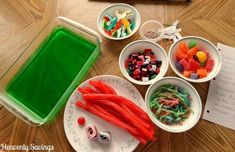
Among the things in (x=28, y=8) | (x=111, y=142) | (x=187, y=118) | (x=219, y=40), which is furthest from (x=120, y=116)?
(x=28, y=8)

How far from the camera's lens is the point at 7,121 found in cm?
77

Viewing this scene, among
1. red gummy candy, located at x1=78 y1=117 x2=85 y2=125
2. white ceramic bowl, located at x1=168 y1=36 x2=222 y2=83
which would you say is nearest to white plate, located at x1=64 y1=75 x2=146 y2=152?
red gummy candy, located at x1=78 y1=117 x2=85 y2=125

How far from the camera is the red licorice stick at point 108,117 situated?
2.34ft

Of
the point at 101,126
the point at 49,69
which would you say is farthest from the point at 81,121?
the point at 49,69

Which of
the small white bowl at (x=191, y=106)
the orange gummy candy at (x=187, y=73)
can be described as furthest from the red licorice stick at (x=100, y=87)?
the orange gummy candy at (x=187, y=73)

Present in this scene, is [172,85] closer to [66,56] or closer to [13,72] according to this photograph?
[66,56]

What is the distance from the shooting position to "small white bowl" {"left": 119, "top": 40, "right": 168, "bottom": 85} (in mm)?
776

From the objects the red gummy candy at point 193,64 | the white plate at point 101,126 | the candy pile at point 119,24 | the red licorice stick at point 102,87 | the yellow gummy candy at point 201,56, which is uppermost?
the candy pile at point 119,24

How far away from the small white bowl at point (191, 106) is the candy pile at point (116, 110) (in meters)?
0.03

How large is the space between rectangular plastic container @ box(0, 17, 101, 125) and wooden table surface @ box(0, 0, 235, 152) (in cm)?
3

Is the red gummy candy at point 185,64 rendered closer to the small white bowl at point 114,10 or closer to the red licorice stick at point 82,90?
the small white bowl at point 114,10

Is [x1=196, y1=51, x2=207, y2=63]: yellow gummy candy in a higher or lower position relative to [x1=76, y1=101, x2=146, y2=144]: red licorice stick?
higher

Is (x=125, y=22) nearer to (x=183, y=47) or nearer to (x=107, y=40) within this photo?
(x=107, y=40)

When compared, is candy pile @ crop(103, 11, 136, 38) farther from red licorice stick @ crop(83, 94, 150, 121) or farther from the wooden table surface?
red licorice stick @ crop(83, 94, 150, 121)
